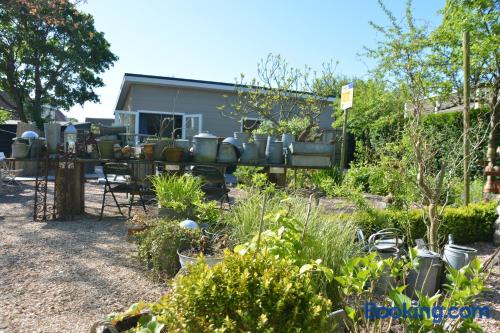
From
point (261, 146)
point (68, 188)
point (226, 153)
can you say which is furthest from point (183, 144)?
point (68, 188)

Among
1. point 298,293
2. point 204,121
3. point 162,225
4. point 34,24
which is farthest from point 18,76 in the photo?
point 298,293

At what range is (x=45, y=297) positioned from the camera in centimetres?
310

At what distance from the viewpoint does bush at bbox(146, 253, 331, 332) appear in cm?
158

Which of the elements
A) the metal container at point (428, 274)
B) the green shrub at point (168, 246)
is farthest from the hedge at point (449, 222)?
the green shrub at point (168, 246)

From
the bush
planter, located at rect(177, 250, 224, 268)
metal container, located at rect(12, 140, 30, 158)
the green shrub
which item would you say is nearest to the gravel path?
the green shrub

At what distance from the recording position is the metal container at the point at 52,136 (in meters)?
6.02

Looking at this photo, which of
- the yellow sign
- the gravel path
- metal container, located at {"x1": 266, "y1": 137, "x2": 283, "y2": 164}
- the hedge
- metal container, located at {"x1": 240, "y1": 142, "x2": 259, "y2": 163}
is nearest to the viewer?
the gravel path

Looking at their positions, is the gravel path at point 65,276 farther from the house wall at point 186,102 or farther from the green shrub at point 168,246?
the house wall at point 186,102

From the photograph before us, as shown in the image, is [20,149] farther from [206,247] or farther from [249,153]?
[206,247]

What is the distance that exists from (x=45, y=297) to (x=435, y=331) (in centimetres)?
268

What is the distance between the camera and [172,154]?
6.01 meters

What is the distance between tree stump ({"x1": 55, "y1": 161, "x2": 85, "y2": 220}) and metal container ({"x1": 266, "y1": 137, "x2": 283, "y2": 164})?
284 centimetres

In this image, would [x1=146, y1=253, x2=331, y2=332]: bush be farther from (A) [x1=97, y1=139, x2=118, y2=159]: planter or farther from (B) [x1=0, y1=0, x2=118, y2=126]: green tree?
(B) [x1=0, y1=0, x2=118, y2=126]: green tree

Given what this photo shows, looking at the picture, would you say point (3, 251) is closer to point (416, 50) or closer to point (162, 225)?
point (162, 225)
